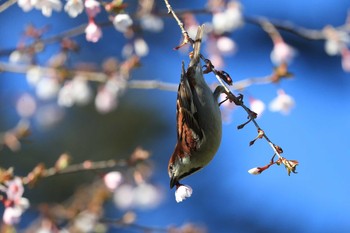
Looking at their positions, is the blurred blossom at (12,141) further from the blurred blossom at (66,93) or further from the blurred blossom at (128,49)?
the blurred blossom at (128,49)

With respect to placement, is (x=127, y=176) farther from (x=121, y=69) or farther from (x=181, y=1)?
(x=181, y=1)

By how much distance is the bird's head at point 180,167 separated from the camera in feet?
7.68

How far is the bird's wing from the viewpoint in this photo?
7.45ft

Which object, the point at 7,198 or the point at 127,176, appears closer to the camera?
the point at 7,198

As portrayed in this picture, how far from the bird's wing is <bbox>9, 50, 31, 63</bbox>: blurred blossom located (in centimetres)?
73

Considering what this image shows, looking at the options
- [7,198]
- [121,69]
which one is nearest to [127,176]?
[121,69]

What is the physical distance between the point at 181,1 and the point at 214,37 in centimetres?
436

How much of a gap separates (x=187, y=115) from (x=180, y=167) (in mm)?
181

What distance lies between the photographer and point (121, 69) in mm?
2961

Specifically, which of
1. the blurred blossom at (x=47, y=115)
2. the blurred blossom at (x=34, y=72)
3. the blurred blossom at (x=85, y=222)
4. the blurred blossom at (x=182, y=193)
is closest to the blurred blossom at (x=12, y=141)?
the blurred blossom at (x=34, y=72)

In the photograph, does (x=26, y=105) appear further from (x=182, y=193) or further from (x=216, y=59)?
(x=182, y=193)

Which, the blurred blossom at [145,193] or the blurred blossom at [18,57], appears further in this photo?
the blurred blossom at [145,193]

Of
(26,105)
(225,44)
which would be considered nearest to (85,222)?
(225,44)

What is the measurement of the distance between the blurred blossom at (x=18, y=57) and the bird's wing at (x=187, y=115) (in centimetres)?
73
